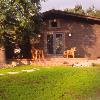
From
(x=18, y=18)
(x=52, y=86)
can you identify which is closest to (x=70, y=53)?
(x=18, y=18)

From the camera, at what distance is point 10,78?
17109mm

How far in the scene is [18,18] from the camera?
26203 millimetres

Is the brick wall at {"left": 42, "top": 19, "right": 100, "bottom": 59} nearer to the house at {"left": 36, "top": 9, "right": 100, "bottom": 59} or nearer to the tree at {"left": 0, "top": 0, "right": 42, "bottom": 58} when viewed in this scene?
the house at {"left": 36, "top": 9, "right": 100, "bottom": 59}

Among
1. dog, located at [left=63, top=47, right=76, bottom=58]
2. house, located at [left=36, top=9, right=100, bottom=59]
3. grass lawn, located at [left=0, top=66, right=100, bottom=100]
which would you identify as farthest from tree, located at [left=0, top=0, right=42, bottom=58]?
grass lawn, located at [left=0, top=66, right=100, bottom=100]

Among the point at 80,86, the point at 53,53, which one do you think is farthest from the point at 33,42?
the point at 80,86

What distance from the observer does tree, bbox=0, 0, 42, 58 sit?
84.0 ft

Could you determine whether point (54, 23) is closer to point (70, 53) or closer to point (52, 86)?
point (70, 53)

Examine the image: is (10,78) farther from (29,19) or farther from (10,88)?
(29,19)

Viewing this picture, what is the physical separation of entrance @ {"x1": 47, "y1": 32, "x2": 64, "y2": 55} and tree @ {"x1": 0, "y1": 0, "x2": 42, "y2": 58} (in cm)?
241

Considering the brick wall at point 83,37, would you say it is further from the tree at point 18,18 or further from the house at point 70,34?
the tree at point 18,18

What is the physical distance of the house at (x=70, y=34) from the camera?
2995 cm

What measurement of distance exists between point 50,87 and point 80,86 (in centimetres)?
119

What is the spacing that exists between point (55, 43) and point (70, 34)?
135cm

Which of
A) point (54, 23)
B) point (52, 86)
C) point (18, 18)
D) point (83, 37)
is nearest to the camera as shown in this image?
point (52, 86)
